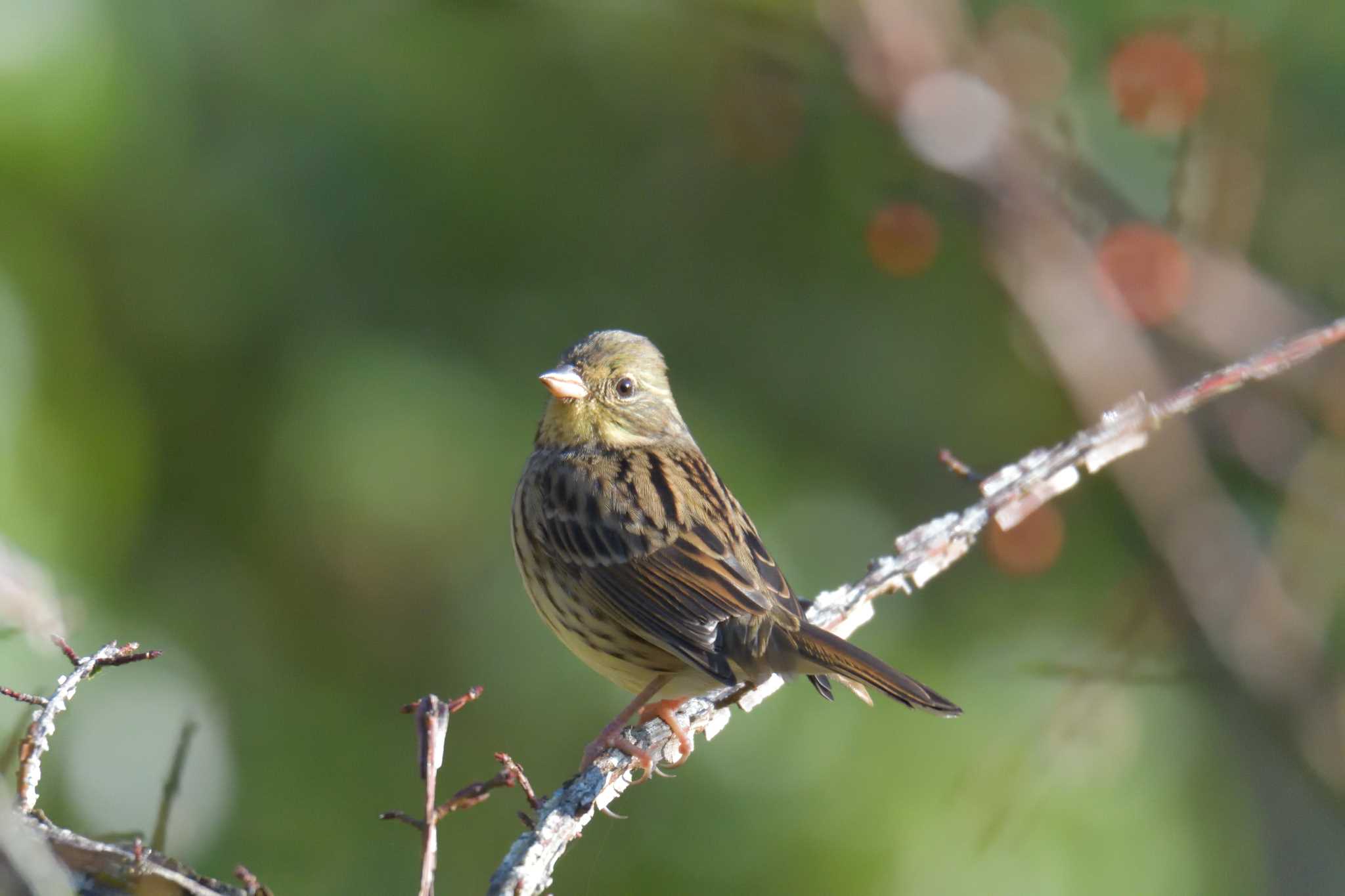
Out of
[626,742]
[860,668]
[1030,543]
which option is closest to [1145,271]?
[1030,543]

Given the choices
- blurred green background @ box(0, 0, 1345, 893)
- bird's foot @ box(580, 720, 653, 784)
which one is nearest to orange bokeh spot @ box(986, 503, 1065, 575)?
blurred green background @ box(0, 0, 1345, 893)

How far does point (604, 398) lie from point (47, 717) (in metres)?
2.47

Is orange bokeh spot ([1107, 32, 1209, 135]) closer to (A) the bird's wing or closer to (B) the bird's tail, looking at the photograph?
(A) the bird's wing

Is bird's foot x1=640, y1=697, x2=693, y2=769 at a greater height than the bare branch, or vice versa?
bird's foot x1=640, y1=697, x2=693, y2=769

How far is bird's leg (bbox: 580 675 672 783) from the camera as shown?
2.94 metres

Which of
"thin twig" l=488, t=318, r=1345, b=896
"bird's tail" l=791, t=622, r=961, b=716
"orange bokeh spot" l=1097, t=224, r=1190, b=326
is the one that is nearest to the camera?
"thin twig" l=488, t=318, r=1345, b=896

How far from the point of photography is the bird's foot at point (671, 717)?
3143 mm

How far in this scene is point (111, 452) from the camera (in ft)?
13.7

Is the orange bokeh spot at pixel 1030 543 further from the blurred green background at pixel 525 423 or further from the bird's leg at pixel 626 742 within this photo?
the bird's leg at pixel 626 742

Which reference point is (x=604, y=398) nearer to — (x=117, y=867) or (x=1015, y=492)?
(x=1015, y=492)

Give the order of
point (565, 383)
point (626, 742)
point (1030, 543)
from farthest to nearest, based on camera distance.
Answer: point (1030, 543) → point (565, 383) → point (626, 742)

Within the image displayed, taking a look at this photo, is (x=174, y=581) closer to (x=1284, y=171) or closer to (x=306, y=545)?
(x=306, y=545)

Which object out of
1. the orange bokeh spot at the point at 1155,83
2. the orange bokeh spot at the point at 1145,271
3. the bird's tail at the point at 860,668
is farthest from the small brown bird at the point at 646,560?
the orange bokeh spot at the point at 1155,83

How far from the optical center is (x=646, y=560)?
358 cm
